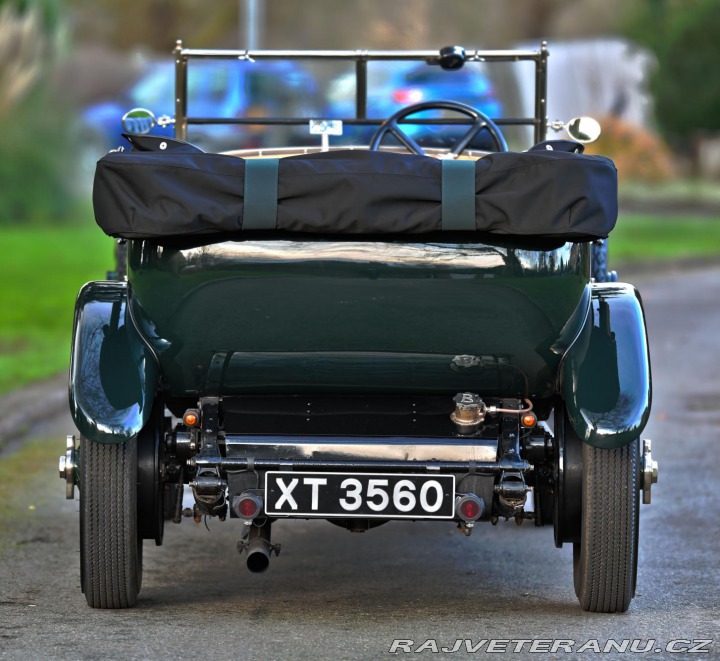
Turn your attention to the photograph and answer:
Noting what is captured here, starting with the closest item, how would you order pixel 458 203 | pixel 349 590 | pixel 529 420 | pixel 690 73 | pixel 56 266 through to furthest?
pixel 458 203 → pixel 529 420 → pixel 349 590 → pixel 56 266 → pixel 690 73

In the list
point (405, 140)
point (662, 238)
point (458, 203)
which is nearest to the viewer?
point (458, 203)

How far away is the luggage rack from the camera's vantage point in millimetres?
6660

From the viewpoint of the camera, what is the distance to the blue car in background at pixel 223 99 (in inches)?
334

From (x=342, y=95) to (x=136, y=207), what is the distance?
118 inches

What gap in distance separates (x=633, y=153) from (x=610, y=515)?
24.9m

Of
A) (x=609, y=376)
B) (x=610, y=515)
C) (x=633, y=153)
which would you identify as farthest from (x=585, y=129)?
(x=633, y=153)

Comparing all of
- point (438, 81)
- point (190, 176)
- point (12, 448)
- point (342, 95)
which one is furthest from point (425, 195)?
point (438, 81)

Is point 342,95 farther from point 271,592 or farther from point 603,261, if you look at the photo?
point 271,592

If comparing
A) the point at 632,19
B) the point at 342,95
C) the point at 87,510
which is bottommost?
the point at 87,510

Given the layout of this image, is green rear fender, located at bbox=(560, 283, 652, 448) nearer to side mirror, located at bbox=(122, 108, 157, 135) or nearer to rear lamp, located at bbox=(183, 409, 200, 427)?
rear lamp, located at bbox=(183, 409, 200, 427)

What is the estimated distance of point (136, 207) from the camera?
4.69m

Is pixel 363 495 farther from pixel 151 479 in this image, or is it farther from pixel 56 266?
Result: pixel 56 266

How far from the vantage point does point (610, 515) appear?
4840 millimetres

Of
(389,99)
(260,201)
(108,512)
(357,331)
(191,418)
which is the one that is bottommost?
(108,512)
